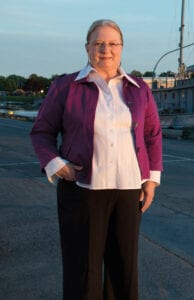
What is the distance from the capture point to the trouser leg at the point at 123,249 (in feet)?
9.96

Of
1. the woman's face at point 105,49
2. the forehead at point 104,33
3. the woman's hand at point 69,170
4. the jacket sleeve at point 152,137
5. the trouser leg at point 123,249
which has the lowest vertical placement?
the trouser leg at point 123,249

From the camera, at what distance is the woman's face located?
9.57 ft

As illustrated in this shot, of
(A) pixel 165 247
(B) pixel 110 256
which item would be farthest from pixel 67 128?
(A) pixel 165 247

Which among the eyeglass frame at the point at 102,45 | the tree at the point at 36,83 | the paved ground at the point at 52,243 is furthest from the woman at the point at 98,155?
→ the tree at the point at 36,83

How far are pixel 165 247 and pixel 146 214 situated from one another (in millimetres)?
1655

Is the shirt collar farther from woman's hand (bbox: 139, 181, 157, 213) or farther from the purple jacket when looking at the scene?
woman's hand (bbox: 139, 181, 157, 213)

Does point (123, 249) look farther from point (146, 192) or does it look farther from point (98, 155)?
point (98, 155)

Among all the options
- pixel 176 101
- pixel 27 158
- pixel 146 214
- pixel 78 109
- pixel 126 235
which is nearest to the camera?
pixel 78 109

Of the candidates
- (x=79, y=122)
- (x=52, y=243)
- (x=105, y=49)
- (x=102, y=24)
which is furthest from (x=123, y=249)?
(x=52, y=243)

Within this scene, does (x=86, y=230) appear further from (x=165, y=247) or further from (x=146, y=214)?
(x=146, y=214)

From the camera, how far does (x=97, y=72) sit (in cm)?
298

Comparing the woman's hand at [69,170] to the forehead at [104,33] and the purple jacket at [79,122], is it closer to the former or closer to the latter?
the purple jacket at [79,122]

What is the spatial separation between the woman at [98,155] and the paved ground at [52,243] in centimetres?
116

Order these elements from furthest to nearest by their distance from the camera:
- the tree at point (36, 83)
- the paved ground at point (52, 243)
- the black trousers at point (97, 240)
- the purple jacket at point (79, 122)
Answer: the tree at point (36, 83) → the paved ground at point (52, 243) → the black trousers at point (97, 240) → the purple jacket at point (79, 122)
